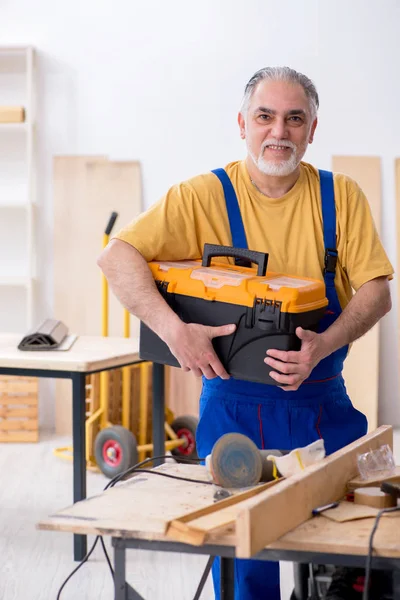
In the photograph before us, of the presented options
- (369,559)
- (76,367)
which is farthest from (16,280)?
(369,559)

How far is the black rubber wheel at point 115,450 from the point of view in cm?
459

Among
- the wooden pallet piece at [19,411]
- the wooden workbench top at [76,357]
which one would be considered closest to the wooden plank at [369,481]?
the wooden workbench top at [76,357]

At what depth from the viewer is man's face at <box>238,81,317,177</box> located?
2350 mm

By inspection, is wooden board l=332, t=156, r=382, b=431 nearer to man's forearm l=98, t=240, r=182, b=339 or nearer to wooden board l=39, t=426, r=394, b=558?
man's forearm l=98, t=240, r=182, b=339

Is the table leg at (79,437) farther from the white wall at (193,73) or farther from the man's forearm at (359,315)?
the white wall at (193,73)

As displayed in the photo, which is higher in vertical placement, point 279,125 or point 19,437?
point 279,125

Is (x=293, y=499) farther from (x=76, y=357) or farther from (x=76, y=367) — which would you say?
(x=76, y=357)

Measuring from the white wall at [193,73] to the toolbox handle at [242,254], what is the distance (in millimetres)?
3722

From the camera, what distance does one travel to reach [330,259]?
93.3 inches

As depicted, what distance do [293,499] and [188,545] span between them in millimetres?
A: 208

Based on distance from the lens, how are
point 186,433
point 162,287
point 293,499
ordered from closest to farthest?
point 293,499 → point 162,287 → point 186,433

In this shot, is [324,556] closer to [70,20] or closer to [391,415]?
[391,415]

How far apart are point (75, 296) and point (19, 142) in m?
1.08

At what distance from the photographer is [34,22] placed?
5.84 m
